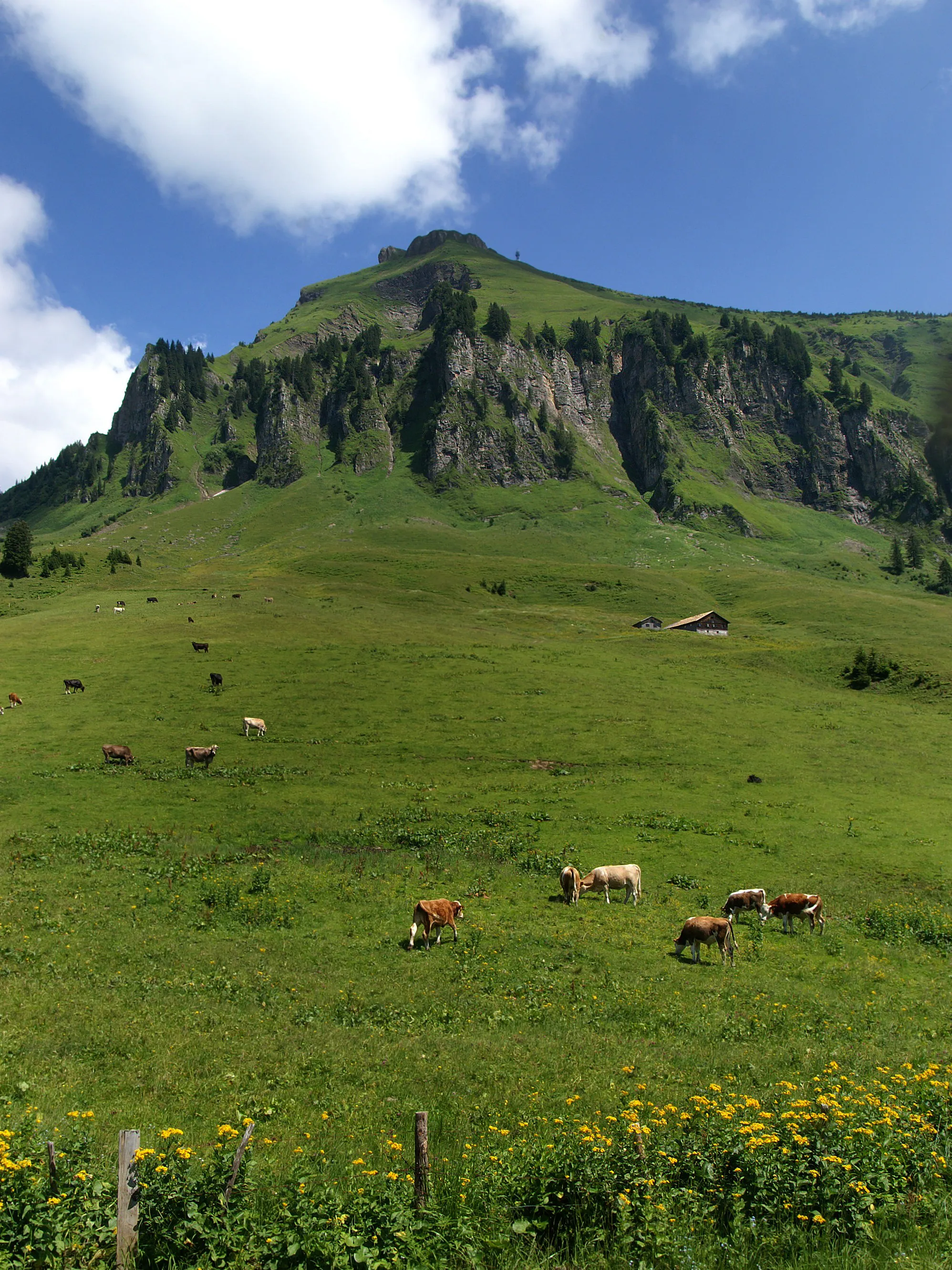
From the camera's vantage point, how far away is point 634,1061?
15.0 metres

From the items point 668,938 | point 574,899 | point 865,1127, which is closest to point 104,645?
point 574,899

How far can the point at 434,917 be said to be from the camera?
22.7 meters

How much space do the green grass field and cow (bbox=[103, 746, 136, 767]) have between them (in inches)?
34.6

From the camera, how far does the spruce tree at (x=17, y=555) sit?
123 metres

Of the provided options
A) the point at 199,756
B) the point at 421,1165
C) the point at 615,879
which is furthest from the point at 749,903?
the point at 199,756

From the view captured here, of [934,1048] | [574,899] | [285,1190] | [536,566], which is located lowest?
[574,899]

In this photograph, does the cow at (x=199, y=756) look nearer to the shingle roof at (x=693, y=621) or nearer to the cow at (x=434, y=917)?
the cow at (x=434, y=917)

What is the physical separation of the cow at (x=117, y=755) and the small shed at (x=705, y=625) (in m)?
92.9

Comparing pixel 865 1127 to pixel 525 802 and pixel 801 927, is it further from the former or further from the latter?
pixel 525 802

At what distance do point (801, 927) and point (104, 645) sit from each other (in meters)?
69.5

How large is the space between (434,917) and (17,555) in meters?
132

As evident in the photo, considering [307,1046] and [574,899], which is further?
[574,899]

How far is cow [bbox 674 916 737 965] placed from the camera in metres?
22.0

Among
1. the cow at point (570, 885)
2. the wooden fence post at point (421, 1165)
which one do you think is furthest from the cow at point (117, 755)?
the wooden fence post at point (421, 1165)
